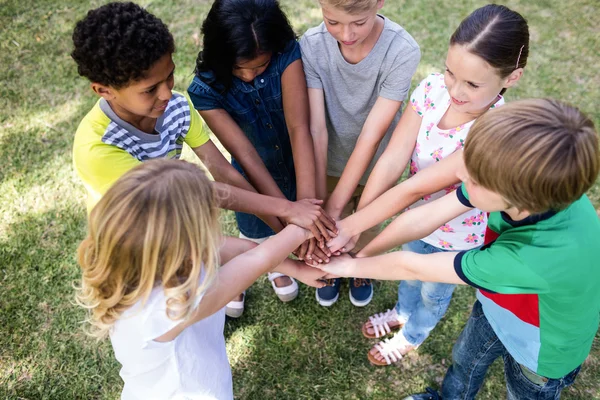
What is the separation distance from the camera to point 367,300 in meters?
2.97

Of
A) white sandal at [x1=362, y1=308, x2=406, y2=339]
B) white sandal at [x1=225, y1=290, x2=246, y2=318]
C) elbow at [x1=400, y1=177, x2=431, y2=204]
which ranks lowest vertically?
white sandal at [x1=225, y1=290, x2=246, y2=318]

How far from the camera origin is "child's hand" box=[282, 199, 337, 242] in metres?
2.20

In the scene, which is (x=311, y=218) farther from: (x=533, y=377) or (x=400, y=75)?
(x=533, y=377)

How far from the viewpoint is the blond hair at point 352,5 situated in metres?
1.89

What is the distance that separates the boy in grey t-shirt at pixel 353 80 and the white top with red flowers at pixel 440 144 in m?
0.17

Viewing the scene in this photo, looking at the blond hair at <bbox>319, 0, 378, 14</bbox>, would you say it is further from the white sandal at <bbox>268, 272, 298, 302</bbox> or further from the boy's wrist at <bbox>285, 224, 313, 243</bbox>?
the white sandal at <bbox>268, 272, 298, 302</bbox>

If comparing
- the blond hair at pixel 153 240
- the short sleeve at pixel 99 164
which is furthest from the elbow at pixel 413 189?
the short sleeve at pixel 99 164

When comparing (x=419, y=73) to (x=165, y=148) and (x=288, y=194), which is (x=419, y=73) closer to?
(x=288, y=194)

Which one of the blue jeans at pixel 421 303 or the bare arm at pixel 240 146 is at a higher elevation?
the bare arm at pixel 240 146

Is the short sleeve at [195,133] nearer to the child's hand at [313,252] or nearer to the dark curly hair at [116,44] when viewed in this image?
the dark curly hair at [116,44]

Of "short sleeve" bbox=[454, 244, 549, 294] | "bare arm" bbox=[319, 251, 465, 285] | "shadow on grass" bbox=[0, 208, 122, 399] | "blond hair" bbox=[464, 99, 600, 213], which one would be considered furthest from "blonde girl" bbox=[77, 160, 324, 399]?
"shadow on grass" bbox=[0, 208, 122, 399]

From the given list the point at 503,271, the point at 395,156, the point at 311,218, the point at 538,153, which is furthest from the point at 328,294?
the point at 538,153

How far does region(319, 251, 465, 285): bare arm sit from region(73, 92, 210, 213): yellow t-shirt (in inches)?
37.5

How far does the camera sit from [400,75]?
2.14 m
